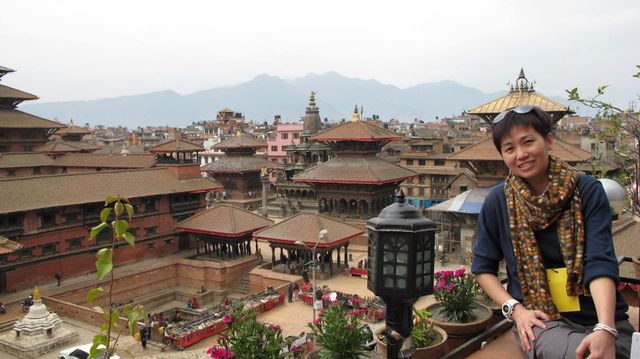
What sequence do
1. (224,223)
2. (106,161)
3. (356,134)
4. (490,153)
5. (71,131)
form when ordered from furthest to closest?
(71,131), (106,161), (356,134), (224,223), (490,153)

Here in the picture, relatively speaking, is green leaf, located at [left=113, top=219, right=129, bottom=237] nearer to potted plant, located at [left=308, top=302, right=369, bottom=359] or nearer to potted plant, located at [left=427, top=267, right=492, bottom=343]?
potted plant, located at [left=308, top=302, right=369, bottom=359]

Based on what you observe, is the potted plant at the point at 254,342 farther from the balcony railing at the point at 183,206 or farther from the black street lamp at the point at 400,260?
the balcony railing at the point at 183,206

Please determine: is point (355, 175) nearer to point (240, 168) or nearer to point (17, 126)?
point (240, 168)

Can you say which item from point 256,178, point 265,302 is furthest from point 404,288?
point 256,178

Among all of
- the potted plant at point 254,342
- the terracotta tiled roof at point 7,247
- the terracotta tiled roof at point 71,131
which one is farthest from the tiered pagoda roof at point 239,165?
the potted plant at point 254,342

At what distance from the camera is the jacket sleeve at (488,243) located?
457 cm

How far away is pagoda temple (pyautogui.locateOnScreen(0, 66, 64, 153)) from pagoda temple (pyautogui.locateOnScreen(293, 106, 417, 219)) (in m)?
25.4

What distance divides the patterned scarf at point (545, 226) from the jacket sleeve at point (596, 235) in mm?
58

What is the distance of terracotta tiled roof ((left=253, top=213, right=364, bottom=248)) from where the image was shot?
1102 inches

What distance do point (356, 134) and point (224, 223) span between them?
13540mm

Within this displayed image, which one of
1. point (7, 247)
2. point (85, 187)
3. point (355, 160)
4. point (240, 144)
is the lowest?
point (7, 247)

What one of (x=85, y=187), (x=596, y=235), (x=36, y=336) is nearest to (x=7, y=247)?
(x=36, y=336)


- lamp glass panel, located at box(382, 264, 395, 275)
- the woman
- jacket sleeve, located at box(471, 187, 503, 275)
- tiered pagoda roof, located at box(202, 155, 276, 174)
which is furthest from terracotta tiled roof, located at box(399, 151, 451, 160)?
the woman

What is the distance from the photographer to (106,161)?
44500 millimetres
